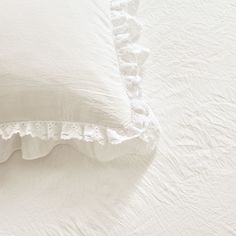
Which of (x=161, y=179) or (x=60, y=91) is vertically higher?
(x=60, y=91)

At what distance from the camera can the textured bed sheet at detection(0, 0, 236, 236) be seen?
2.58ft

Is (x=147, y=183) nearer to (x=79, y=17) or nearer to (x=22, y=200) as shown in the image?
(x=22, y=200)

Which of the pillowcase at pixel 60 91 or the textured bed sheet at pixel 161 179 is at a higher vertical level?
the pillowcase at pixel 60 91

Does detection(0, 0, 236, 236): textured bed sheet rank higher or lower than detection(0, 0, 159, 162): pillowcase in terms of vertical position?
lower

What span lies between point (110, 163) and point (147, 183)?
0.28ft

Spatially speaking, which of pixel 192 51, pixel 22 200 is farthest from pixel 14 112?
pixel 192 51

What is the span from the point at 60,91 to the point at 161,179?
0.26 m

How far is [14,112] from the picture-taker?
2.62ft

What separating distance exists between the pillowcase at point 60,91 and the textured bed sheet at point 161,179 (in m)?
0.04

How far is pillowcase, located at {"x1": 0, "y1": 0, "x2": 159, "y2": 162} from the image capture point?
0.79m

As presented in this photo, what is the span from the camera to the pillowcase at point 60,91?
2.59 ft

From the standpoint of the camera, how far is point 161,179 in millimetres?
826

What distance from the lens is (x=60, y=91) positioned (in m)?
0.79

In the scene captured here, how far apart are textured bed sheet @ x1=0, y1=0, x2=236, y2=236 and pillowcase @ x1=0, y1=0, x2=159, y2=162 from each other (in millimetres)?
43
